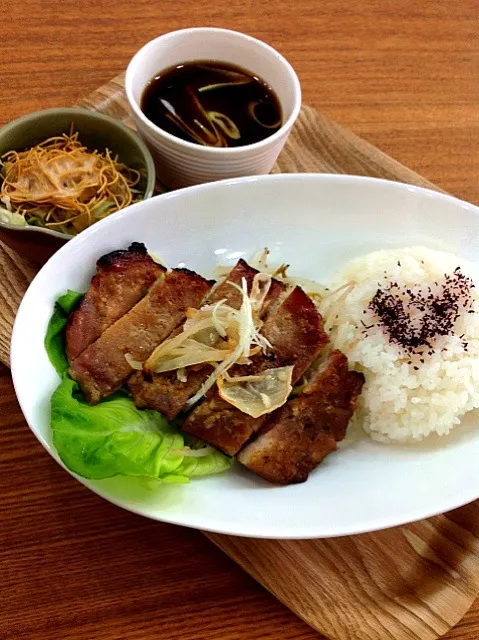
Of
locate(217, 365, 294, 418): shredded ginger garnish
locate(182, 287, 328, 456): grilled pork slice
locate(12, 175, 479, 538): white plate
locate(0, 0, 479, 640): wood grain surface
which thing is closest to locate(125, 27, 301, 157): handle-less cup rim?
locate(12, 175, 479, 538): white plate

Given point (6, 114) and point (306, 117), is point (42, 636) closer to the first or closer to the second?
point (6, 114)

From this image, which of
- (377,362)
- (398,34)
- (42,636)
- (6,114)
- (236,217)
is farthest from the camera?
(398,34)

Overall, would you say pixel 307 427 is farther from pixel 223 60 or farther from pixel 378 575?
pixel 223 60

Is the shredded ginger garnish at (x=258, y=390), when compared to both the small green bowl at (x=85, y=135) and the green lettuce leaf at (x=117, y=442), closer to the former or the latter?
the green lettuce leaf at (x=117, y=442)

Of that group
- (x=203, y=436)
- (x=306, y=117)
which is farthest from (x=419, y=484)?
(x=306, y=117)

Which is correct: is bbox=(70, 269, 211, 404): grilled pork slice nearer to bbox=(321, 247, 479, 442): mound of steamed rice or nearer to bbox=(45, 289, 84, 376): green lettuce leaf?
bbox=(45, 289, 84, 376): green lettuce leaf

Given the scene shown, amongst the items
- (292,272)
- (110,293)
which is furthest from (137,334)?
(292,272)
